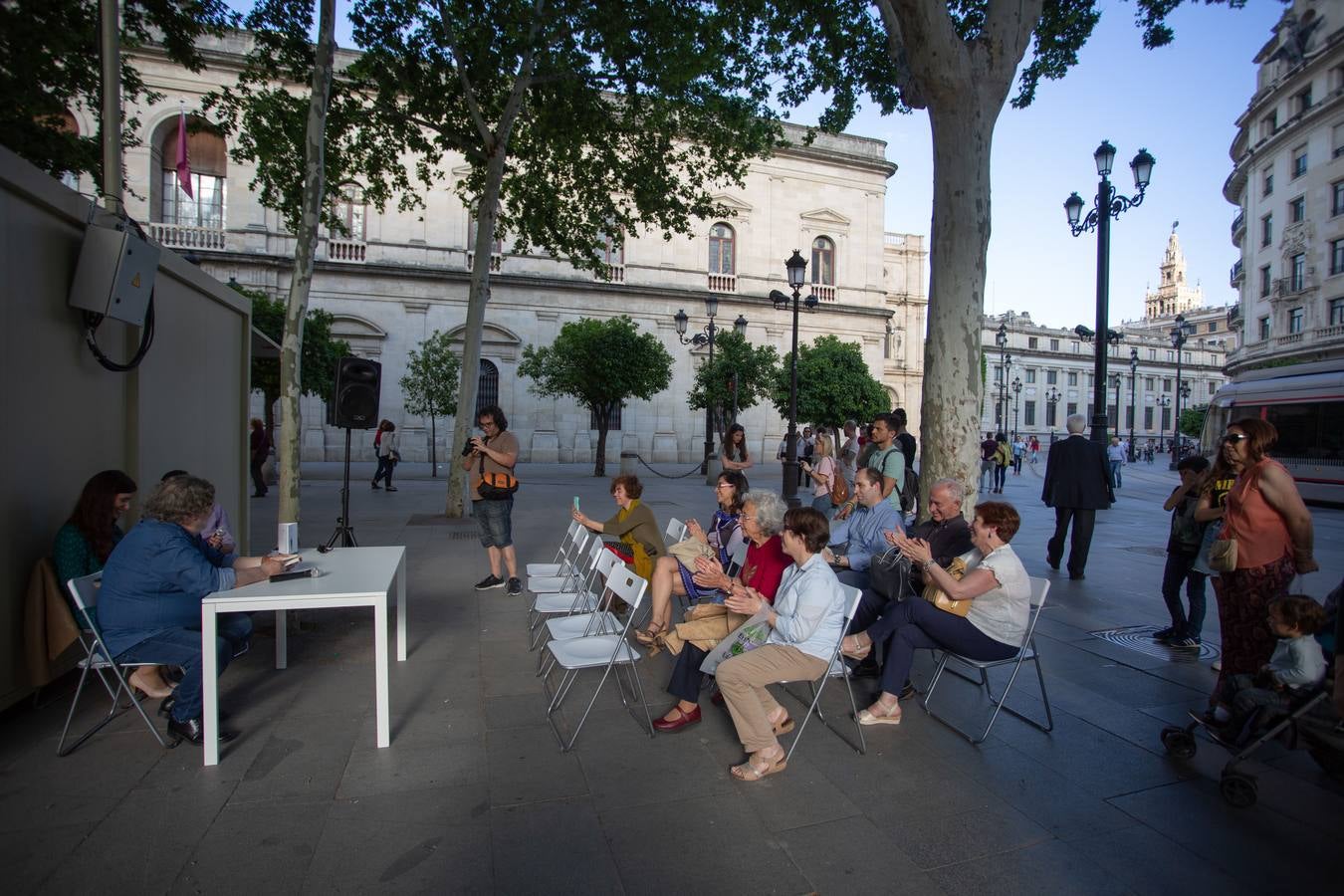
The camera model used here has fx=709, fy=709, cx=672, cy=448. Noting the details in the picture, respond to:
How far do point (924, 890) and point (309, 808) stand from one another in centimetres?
247

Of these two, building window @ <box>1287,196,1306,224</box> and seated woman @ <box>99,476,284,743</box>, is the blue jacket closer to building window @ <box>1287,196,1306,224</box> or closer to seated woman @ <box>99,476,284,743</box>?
seated woman @ <box>99,476,284,743</box>

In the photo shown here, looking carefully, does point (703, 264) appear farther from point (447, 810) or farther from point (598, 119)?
point (447, 810)

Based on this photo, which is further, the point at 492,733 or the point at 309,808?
the point at 492,733

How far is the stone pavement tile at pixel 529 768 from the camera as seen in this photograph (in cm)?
314

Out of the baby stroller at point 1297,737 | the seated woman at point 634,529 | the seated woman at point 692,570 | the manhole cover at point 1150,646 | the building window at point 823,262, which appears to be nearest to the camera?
the baby stroller at point 1297,737

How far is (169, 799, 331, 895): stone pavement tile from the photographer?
2492 millimetres

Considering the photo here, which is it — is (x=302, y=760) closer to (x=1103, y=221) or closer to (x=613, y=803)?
(x=613, y=803)

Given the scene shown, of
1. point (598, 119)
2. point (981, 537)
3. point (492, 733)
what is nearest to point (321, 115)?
point (492, 733)

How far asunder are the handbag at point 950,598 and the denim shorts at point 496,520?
3947mm

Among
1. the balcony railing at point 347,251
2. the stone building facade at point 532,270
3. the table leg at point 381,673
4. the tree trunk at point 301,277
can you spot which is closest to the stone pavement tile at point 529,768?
the table leg at point 381,673

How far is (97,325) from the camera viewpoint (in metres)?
4.22

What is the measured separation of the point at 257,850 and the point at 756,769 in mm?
2060

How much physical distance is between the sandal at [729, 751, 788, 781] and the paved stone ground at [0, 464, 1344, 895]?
2.3 inches

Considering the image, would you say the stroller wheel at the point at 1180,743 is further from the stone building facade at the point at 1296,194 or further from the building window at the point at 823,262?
the stone building facade at the point at 1296,194
